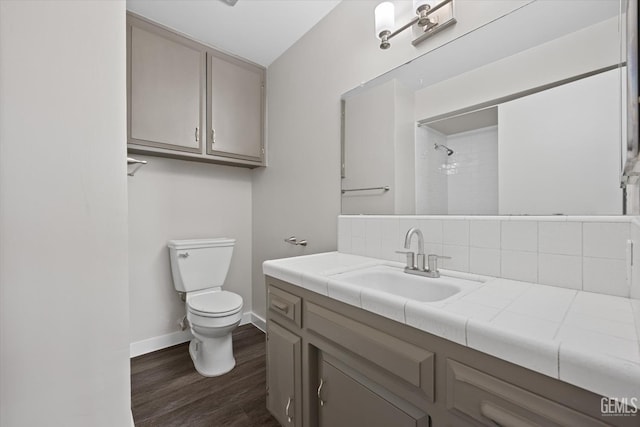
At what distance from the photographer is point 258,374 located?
1.81 meters

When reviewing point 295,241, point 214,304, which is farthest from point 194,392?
point 295,241

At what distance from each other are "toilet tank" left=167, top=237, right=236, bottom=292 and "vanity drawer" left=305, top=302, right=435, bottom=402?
144 cm

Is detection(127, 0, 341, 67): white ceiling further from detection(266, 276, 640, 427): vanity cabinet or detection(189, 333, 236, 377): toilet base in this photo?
detection(189, 333, 236, 377): toilet base

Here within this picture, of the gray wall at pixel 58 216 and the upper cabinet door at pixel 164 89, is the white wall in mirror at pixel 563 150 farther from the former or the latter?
the upper cabinet door at pixel 164 89

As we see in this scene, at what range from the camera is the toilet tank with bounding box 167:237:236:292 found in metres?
2.07

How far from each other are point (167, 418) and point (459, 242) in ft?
5.67

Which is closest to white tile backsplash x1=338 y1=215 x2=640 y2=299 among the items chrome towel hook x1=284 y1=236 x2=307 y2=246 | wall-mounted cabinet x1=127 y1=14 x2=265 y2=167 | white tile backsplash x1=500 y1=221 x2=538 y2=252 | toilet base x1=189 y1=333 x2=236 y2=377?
white tile backsplash x1=500 y1=221 x2=538 y2=252

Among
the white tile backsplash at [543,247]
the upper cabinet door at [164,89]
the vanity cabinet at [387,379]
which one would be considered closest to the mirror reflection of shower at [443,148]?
the white tile backsplash at [543,247]

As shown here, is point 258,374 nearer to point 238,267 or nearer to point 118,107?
point 238,267

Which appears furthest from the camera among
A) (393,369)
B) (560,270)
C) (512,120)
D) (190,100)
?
(190,100)

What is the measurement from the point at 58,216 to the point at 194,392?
150 centimetres

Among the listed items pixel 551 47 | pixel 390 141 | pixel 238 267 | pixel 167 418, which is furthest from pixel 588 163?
pixel 238 267

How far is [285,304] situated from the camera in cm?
118

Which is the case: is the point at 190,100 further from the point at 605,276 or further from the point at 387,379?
the point at 605,276
